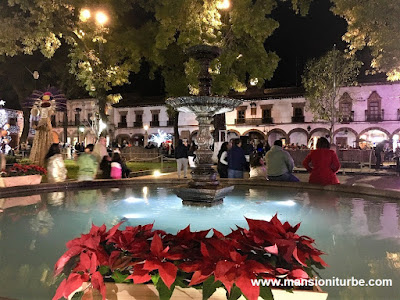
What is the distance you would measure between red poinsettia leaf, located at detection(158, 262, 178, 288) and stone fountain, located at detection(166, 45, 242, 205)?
171 inches

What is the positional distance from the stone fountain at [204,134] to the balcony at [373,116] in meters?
38.0

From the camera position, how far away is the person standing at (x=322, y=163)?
691cm

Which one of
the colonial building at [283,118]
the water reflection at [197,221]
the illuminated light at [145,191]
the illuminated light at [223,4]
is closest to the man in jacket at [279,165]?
the water reflection at [197,221]

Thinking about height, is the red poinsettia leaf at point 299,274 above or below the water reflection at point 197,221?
above

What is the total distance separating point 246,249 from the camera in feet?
5.98

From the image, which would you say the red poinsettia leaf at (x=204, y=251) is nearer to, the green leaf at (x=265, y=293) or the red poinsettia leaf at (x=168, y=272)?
the red poinsettia leaf at (x=168, y=272)

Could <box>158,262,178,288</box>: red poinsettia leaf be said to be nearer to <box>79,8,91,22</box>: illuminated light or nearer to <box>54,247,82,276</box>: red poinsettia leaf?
<box>54,247,82,276</box>: red poinsettia leaf

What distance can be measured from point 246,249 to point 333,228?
2931mm

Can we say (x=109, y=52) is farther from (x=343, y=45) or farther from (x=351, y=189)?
(x=343, y=45)

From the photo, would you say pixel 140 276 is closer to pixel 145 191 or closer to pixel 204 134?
pixel 204 134

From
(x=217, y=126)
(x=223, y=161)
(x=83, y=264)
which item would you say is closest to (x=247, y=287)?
(x=83, y=264)

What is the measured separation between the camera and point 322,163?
7164mm

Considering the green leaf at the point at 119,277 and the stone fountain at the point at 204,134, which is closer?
the green leaf at the point at 119,277

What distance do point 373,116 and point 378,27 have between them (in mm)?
29265
